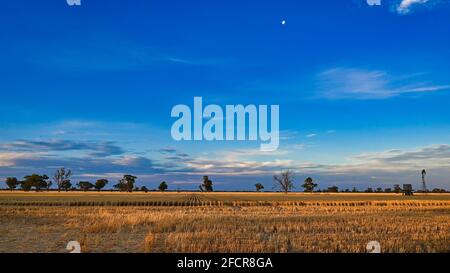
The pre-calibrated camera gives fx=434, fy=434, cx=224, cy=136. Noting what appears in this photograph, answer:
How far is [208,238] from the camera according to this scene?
18.2m

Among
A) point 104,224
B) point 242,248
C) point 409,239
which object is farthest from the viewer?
point 104,224

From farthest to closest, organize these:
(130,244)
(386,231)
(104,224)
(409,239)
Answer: (104,224) → (386,231) → (409,239) → (130,244)

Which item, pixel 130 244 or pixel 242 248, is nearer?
pixel 242 248
